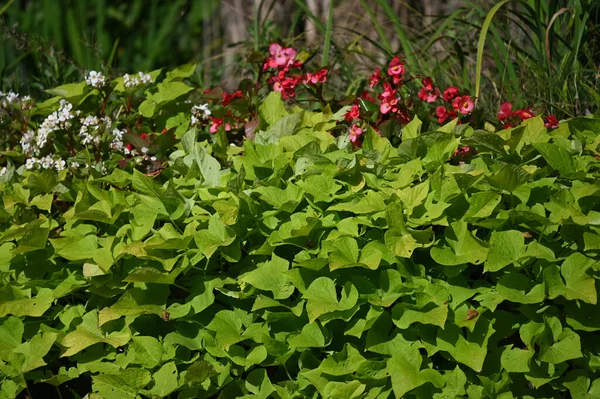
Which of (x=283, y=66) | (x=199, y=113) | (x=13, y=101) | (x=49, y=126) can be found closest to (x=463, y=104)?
(x=283, y=66)

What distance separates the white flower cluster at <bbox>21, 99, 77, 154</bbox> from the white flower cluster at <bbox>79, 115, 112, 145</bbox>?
5 centimetres

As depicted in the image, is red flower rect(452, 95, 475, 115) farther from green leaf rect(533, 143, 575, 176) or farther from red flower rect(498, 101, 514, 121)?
green leaf rect(533, 143, 575, 176)

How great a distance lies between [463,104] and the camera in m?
2.38

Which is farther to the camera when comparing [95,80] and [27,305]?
[95,80]

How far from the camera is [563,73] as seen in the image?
2971 millimetres

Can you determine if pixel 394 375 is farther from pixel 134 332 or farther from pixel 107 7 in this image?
pixel 107 7

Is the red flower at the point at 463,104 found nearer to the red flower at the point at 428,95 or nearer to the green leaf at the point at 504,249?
the red flower at the point at 428,95

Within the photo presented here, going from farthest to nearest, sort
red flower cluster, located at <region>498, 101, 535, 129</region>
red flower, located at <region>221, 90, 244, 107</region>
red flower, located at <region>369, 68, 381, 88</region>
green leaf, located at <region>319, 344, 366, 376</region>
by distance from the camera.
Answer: red flower, located at <region>221, 90, 244, 107</region> → red flower cluster, located at <region>498, 101, 535, 129</region> → red flower, located at <region>369, 68, 381, 88</region> → green leaf, located at <region>319, 344, 366, 376</region>

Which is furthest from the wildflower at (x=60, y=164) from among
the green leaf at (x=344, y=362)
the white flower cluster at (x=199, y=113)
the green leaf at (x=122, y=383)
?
the green leaf at (x=344, y=362)

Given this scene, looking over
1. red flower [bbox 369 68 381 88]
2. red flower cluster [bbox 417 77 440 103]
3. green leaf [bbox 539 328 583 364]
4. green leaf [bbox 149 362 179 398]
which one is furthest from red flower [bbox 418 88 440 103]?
green leaf [bbox 149 362 179 398]

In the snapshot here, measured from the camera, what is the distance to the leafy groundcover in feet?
5.80

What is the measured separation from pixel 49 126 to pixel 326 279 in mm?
1108

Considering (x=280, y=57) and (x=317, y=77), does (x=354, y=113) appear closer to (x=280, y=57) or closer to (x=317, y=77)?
(x=317, y=77)

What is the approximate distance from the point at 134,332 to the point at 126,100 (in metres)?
1.00
